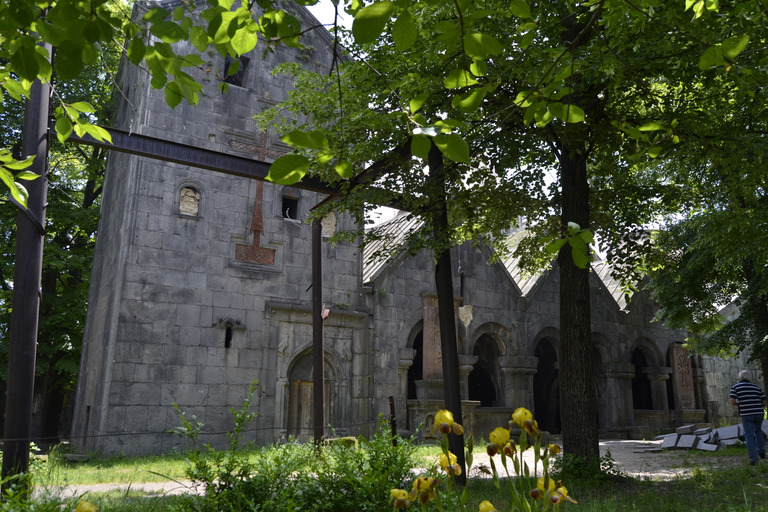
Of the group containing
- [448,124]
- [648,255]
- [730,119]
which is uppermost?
[730,119]

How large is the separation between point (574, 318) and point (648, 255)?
234 cm

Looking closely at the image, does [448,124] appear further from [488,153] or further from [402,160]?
[488,153]

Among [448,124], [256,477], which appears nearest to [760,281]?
[256,477]

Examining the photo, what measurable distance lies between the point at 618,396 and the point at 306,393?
10.6 metres

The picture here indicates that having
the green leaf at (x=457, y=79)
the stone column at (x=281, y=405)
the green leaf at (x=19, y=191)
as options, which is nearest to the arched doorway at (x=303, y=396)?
the stone column at (x=281, y=405)

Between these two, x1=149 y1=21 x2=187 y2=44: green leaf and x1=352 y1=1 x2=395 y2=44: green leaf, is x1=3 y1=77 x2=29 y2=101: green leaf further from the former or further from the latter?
x1=352 y1=1 x2=395 y2=44: green leaf

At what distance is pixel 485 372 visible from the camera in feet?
66.7

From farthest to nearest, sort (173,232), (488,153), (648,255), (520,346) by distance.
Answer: (520,346) → (173,232) → (648,255) → (488,153)

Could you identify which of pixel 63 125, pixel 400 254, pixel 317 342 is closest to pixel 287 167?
pixel 63 125

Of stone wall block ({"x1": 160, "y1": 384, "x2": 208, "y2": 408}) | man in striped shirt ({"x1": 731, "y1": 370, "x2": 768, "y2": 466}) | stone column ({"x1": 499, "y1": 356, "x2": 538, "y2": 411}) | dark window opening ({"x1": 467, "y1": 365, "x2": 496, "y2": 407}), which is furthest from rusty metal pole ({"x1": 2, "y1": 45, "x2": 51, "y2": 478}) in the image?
dark window opening ({"x1": 467, "y1": 365, "x2": 496, "y2": 407})

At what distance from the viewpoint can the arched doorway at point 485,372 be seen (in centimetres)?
1848

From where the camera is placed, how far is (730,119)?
34.7ft

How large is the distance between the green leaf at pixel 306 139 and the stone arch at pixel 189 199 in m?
12.8

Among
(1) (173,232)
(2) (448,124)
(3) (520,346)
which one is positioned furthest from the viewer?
(3) (520,346)
